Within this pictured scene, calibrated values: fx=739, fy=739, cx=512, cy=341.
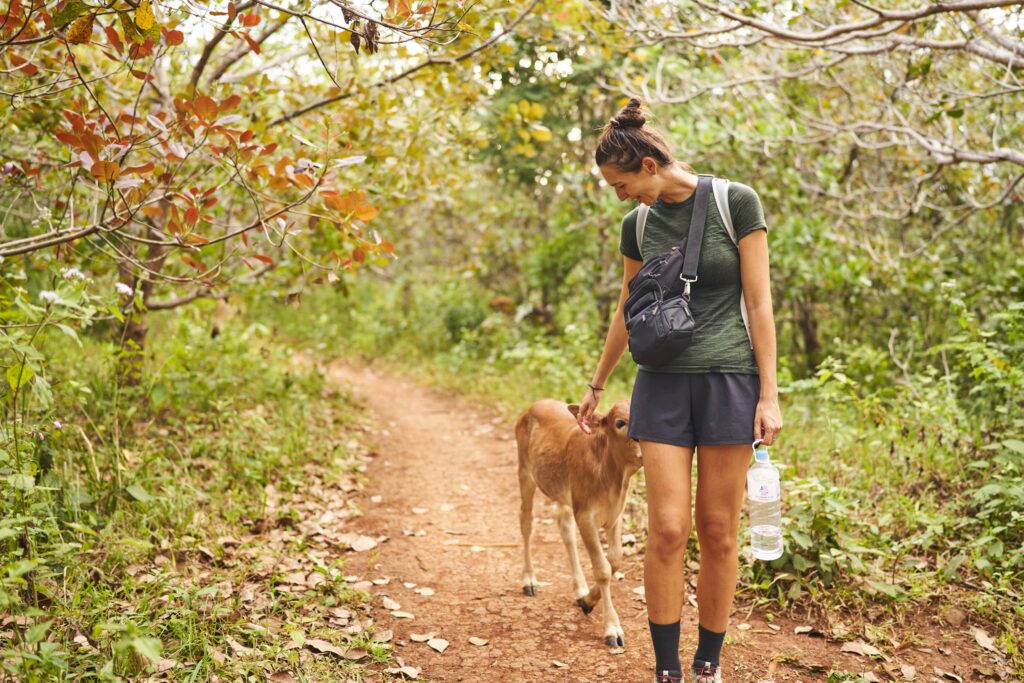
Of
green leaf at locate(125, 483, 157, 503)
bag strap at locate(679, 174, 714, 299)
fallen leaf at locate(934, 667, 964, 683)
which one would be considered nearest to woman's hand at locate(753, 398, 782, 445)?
bag strap at locate(679, 174, 714, 299)

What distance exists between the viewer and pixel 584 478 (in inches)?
160

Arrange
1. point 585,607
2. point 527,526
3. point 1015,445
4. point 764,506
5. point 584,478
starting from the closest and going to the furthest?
point 764,506, point 584,478, point 585,607, point 1015,445, point 527,526

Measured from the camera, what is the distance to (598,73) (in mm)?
10539

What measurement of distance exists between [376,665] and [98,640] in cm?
128

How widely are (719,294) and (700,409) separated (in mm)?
488

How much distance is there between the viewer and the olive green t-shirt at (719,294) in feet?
9.90

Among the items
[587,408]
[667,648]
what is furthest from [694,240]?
[667,648]

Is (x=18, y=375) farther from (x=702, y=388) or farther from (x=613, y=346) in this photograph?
(x=702, y=388)

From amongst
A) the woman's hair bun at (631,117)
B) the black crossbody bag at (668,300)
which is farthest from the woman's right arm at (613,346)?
the woman's hair bun at (631,117)

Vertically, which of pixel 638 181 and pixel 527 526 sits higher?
pixel 638 181

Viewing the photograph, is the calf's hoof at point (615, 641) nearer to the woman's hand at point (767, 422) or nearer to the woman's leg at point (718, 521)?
the woman's leg at point (718, 521)

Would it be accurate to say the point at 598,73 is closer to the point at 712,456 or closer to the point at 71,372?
the point at 71,372

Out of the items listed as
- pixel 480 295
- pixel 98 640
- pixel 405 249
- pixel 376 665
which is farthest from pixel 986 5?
pixel 405 249

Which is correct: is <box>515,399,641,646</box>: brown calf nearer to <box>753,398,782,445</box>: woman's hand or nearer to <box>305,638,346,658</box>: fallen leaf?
<box>753,398,782,445</box>: woman's hand
